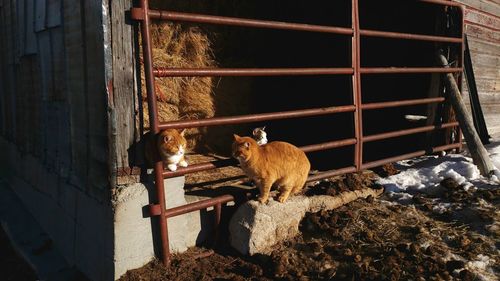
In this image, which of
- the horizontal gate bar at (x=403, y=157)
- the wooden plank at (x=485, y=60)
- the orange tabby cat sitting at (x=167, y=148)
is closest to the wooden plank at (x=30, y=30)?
the orange tabby cat sitting at (x=167, y=148)

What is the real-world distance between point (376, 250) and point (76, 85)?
2.50 m

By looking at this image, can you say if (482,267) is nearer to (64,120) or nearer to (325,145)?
(325,145)

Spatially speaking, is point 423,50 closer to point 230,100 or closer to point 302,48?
point 302,48

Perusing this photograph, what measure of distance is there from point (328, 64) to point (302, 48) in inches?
21.0

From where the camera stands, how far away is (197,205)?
2.89m

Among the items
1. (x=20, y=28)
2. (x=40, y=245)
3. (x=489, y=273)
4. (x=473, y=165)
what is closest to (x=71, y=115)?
(x=40, y=245)

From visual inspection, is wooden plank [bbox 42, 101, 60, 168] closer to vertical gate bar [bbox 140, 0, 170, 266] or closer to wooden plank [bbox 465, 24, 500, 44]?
vertical gate bar [bbox 140, 0, 170, 266]

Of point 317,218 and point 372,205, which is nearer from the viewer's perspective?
point 317,218

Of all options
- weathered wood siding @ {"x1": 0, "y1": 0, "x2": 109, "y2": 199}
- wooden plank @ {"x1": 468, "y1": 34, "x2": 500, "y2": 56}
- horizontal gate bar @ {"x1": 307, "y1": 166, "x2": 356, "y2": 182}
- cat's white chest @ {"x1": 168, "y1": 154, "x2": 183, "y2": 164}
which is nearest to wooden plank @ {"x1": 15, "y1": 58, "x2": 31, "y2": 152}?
weathered wood siding @ {"x1": 0, "y1": 0, "x2": 109, "y2": 199}

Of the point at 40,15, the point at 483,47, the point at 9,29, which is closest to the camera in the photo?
the point at 40,15

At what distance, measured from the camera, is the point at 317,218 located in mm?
3176

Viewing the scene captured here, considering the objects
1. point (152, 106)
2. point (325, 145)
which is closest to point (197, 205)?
point (152, 106)

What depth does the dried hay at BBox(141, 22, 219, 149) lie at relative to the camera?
15.0ft

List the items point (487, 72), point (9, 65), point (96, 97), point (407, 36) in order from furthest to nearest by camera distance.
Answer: point (487, 72)
point (9, 65)
point (407, 36)
point (96, 97)
